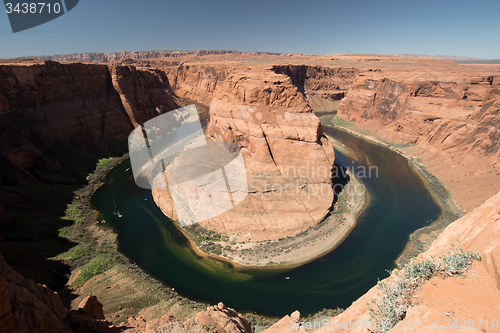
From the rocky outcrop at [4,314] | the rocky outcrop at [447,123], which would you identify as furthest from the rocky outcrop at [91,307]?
the rocky outcrop at [447,123]

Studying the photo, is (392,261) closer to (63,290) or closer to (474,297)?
(474,297)

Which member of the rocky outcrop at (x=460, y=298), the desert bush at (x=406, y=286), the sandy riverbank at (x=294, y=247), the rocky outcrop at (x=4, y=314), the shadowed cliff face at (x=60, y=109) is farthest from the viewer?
the shadowed cliff face at (x=60, y=109)

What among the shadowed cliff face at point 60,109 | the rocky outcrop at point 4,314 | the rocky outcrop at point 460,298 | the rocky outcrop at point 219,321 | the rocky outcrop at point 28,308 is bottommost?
the rocky outcrop at point 219,321

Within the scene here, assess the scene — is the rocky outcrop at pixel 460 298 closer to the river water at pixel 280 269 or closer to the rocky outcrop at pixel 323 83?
the river water at pixel 280 269

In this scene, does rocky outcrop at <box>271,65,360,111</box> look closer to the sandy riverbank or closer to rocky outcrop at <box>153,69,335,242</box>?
rocky outcrop at <box>153,69,335,242</box>

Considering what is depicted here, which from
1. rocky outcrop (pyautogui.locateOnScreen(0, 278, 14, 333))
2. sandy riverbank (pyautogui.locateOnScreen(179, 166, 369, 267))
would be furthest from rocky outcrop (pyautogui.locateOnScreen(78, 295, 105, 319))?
sandy riverbank (pyautogui.locateOnScreen(179, 166, 369, 267))
